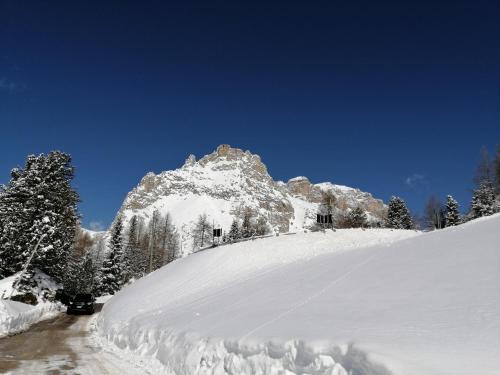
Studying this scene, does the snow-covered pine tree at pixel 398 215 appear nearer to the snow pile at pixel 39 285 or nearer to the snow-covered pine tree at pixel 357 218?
the snow-covered pine tree at pixel 357 218

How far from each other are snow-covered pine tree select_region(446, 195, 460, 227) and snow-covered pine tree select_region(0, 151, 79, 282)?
5216 cm

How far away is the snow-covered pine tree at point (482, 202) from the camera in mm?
55500

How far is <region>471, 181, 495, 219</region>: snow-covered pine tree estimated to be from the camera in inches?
2185

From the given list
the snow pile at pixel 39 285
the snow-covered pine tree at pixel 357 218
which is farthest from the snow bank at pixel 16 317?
the snow-covered pine tree at pixel 357 218

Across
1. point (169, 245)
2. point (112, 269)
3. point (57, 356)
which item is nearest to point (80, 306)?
point (57, 356)

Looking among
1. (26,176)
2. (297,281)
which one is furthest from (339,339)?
(26,176)

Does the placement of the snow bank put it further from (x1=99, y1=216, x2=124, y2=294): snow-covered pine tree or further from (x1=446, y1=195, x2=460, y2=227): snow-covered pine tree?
(x1=446, y1=195, x2=460, y2=227): snow-covered pine tree

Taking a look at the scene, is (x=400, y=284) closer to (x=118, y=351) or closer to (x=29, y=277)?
(x=118, y=351)

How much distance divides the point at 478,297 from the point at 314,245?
27.4 metres

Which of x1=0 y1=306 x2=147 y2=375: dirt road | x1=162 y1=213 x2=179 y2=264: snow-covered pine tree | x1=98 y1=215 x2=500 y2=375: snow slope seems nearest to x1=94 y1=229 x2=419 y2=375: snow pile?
x1=98 y1=215 x2=500 y2=375: snow slope

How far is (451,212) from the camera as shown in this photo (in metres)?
64.1

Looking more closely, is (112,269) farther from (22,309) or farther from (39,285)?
(22,309)

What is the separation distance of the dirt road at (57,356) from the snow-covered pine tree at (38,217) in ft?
60.0

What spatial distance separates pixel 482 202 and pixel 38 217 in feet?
175
